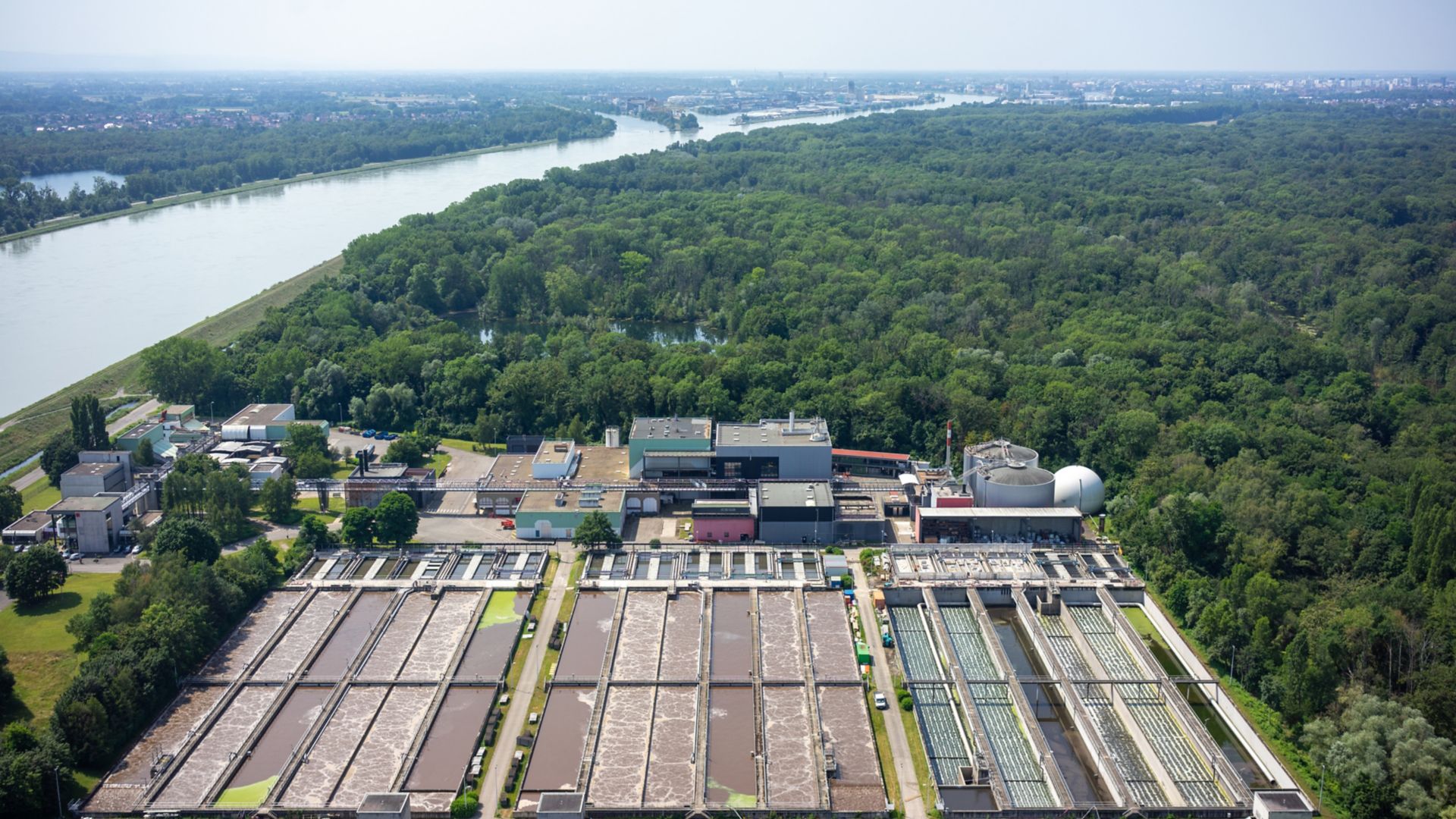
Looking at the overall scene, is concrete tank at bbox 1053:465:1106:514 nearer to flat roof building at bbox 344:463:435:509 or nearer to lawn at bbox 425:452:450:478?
flat roof building at bbox 344:463:435:509

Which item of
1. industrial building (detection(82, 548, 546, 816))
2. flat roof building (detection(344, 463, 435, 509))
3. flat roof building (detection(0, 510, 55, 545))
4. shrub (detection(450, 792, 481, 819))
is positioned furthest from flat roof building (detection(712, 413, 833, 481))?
flat roof building (detection(0, 510, 55, 545))

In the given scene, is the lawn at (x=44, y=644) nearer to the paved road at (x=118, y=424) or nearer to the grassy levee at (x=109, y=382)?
the paved road at (x=118, y=424)

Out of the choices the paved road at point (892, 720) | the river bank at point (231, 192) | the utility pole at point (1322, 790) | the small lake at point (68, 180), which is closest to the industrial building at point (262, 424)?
the paved road at point (892, 720)

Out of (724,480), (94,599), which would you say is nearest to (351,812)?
(94,599)

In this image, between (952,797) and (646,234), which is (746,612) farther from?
(646,234)

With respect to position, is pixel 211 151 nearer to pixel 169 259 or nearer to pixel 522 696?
pixel 169 259

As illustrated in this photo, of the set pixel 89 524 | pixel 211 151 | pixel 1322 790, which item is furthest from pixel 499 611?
pixel 211 151
